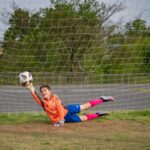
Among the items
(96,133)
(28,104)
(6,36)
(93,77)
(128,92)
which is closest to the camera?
(96,133)

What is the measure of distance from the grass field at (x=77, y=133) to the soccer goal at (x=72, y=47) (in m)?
1.54

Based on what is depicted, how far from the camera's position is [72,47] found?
424 inches

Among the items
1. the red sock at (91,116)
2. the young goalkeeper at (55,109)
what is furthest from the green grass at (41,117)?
the young goalkeeper at (55,109)

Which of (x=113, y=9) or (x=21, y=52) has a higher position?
(x=113, y=9)

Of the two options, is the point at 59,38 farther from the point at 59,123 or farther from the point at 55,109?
the point at 59,123

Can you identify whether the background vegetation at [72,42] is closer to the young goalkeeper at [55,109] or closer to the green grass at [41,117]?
the green grass at [41,117]

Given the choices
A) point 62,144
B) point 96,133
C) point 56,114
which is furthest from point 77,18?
point 62,144

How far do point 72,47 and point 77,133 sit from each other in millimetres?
3749

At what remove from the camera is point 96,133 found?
7.32 meters

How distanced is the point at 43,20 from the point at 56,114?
9.48ft

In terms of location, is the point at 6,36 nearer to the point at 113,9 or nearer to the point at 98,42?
the point at 98,42

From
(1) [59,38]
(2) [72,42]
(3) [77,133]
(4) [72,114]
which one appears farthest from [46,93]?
(2) [72,42]

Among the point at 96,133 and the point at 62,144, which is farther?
the point at 96,133

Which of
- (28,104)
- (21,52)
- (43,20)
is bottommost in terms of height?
(28,104)
